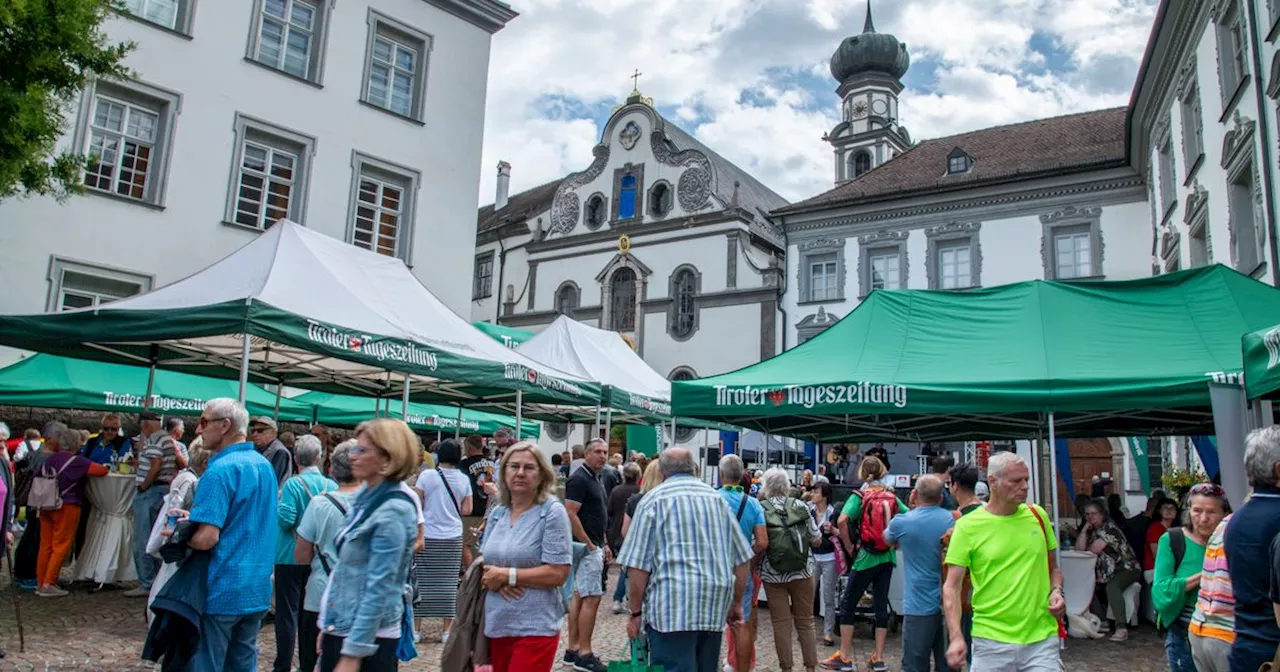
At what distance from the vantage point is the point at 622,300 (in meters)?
36.0

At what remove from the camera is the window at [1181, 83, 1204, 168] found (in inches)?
704

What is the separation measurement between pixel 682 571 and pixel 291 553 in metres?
3.01

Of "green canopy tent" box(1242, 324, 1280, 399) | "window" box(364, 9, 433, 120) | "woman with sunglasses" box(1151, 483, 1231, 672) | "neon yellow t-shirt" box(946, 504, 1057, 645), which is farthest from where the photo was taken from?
"window" box(364, 9, 433, 120)

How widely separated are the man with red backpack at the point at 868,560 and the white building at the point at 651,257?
2400 cm

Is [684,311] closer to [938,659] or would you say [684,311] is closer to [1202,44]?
[1202,44]

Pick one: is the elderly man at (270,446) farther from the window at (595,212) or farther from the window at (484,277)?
the window at (484,277)

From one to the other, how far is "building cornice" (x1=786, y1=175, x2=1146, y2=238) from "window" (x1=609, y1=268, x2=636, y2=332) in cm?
704

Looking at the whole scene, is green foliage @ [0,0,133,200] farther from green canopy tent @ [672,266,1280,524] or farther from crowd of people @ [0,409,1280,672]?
green canopy tent @ [672,266,1280,524]

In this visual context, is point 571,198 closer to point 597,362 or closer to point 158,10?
point 597,362

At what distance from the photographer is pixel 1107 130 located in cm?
2988

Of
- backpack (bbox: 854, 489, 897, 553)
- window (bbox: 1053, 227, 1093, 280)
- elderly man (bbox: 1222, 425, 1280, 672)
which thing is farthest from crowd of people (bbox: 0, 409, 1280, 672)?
window (bbox: 1053, 227, 1093, 280)

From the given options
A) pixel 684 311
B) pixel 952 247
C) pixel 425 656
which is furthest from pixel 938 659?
pixel 684 311

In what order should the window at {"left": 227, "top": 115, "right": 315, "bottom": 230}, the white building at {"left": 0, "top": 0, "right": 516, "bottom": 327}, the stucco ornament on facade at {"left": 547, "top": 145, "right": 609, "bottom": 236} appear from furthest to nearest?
the stucco ornament on facade at {"left": 547, "top": 145, "right": 609, "bottom": 236} < the window at {"left": 227, "top": 115, "right": 315, "bottom": 230} < the white building at {"left": 0, "top": 0, "right": 516, "bottom": 327}

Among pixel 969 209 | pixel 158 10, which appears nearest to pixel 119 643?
pixel 158 10
